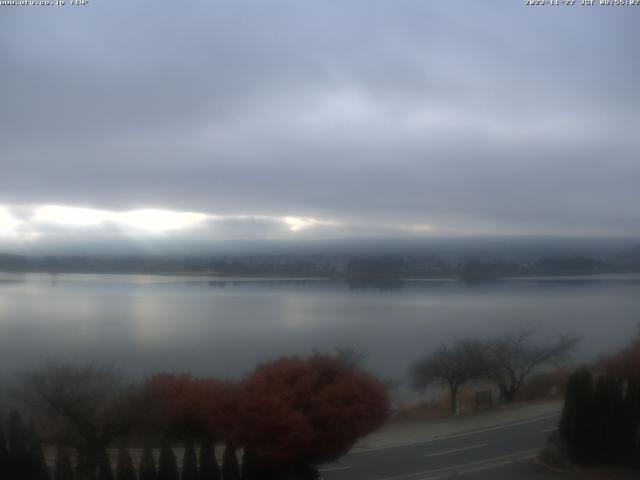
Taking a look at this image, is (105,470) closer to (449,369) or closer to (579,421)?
(579,421)

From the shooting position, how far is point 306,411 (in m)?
7.79

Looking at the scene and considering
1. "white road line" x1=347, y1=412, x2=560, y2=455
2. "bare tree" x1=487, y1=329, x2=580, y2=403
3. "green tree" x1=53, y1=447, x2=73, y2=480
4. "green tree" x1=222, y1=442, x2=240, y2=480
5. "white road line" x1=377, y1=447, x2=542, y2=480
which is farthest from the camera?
"bare tree" x1=487, y1=329, x2=580, y2=403

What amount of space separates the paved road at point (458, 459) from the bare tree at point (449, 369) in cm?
258

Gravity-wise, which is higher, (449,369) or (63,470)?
(449,369)

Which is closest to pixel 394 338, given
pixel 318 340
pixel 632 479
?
pixel 318 340

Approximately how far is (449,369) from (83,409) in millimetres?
7762

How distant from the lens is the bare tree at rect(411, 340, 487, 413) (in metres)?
12.9

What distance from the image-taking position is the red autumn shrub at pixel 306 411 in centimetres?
751

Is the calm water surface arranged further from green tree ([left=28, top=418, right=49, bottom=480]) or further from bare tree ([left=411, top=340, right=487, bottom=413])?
green tree ([left=28, top=418, right=49, bottom=480])

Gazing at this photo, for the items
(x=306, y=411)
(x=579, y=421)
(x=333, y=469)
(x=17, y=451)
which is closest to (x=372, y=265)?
(x=579, y=421)

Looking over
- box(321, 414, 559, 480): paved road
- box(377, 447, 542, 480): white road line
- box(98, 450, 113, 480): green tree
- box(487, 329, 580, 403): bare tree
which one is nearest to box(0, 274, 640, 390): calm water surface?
box(487, 329, 580, 403): bare tree

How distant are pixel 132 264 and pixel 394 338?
6398 millimetres

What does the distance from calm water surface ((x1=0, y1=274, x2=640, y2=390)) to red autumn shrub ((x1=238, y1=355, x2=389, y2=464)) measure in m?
1.93

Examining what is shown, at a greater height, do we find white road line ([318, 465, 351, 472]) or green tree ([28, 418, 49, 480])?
green tree ([28, 418, 49, 480])
